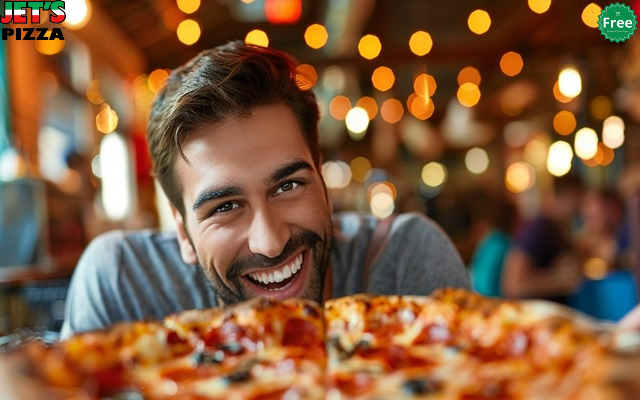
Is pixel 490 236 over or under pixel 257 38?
under

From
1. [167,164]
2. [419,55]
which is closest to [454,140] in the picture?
[419,55]

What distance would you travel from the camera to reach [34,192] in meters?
5.04

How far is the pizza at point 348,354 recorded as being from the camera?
38.2 inches

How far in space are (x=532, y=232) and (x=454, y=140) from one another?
1929mm

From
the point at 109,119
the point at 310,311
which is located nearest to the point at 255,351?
the point at 310,311

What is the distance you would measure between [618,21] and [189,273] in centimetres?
137

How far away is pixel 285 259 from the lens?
62.2 inches

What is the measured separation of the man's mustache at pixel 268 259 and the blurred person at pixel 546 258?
2.67 m

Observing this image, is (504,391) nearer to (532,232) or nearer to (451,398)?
(451,398)

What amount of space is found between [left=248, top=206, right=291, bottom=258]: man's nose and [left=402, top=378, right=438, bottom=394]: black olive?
2.00 ft

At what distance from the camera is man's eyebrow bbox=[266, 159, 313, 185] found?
154 centimetres

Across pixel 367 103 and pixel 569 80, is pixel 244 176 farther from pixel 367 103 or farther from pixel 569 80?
pixel 569 80

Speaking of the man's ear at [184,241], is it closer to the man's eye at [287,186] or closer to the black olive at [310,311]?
the man's eye at [287,186]

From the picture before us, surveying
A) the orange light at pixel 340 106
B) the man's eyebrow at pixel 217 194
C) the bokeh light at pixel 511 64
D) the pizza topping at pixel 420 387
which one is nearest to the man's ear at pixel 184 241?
the man's eyebrow at pixel 217 194
